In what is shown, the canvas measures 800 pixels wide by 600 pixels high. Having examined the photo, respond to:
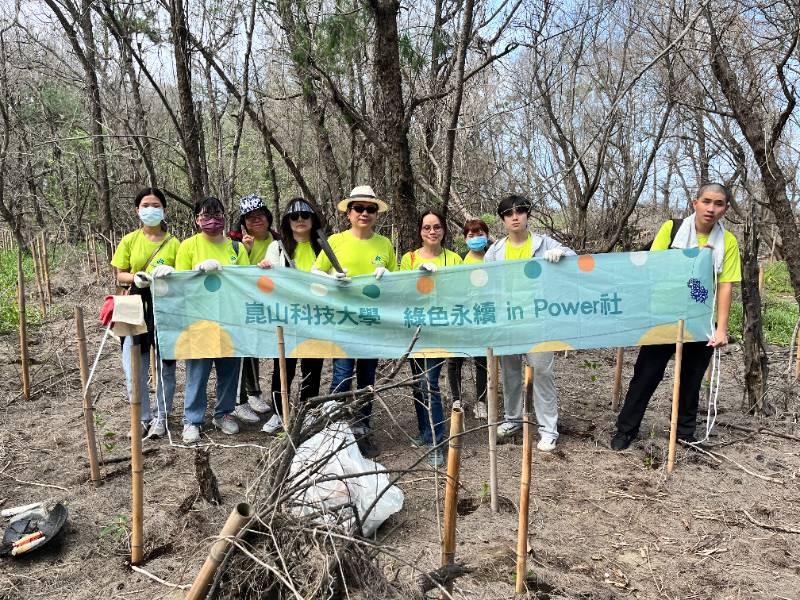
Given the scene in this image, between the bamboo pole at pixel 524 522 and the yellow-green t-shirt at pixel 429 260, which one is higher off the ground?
the yellow-green t-shirt at pixel 429 260

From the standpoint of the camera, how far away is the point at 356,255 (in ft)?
14.7

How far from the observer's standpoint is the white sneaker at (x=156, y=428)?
4652 mm

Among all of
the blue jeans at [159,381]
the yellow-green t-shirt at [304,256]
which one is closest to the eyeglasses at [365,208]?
the yellow-green t-shirt at [304,256]

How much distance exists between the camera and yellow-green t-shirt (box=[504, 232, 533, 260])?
4551 mm

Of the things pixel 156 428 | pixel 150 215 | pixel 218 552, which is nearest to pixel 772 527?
pixel 218 552

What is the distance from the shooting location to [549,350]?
4.51 metres

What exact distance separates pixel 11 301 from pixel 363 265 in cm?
788

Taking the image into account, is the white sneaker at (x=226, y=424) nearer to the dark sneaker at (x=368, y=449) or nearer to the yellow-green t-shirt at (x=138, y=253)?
the dark sneaker at (x=368, y=449)

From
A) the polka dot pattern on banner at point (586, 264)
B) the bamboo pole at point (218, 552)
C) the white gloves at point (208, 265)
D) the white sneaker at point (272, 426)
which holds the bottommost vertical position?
the white sneaker at point (272, 426)

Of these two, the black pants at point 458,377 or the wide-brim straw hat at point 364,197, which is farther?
the black pants at point 458,377

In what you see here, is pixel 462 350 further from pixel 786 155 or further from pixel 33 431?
pixel 786 155

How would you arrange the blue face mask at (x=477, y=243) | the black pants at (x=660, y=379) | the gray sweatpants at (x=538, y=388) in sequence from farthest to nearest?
1. the blue face mask at (x=477, y=243)
2. the gray sweatpants at (x=538, y=388)
3. the black pants at (x=660, y=379)

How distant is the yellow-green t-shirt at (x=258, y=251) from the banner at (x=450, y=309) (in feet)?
1.42

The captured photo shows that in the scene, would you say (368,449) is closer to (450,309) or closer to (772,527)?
(450,309)
